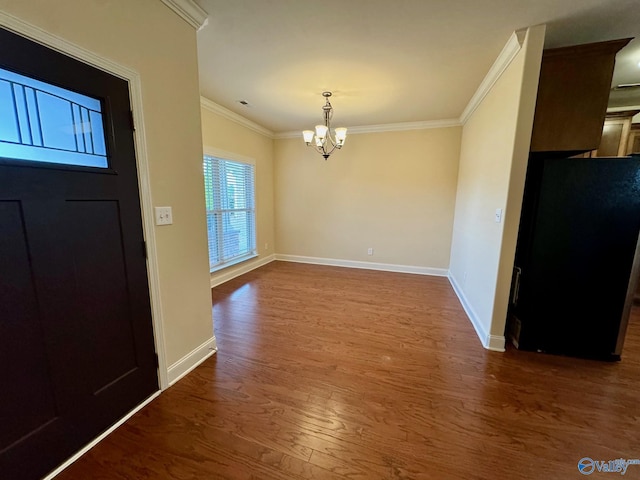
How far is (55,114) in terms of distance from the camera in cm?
121

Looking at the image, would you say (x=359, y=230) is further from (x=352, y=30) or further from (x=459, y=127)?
(x=352, y=30)

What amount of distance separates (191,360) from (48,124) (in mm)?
1724

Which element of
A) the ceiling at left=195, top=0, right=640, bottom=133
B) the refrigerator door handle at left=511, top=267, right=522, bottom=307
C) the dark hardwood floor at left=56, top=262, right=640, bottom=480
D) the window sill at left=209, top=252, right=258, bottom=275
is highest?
the ceiling at left=195, top=0, right=640, bottom=133

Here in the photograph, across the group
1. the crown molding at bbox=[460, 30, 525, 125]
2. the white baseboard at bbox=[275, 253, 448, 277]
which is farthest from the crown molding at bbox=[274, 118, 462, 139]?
the white baseboard at bbox=[275, 253, 448, 277]

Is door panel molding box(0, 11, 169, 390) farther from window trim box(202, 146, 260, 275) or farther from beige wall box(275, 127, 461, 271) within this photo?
beige wall box(275, 127, 461, 271)

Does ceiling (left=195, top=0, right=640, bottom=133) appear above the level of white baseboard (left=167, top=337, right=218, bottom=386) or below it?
above

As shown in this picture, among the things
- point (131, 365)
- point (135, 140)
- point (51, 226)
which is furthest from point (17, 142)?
point (131, 365)

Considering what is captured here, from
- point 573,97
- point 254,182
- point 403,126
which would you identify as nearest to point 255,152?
point 254,182

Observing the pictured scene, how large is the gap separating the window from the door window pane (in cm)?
216

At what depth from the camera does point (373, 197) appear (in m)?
4.72

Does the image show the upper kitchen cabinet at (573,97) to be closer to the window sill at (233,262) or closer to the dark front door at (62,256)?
the dark front door at (62,256)

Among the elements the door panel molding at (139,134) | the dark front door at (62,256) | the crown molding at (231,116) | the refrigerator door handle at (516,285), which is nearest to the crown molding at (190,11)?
the door panel molding at (139,134)

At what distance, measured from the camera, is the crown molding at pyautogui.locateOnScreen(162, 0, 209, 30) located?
164cm

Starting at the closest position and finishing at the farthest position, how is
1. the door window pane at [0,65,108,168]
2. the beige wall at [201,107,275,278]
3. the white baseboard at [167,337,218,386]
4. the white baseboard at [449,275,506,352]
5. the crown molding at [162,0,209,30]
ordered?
the door window pane at [0,65,108,168] → the crown molding at [162,0,209,30] → the white baseboard at [167,337,218,386] → the white baseboard at [449,275,506,352] → the beige wall at [201,107,275,278]
